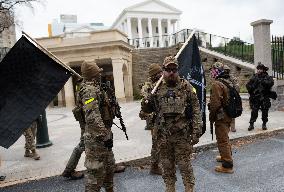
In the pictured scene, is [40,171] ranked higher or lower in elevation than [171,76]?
lower

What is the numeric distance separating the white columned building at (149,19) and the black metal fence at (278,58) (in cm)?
4855

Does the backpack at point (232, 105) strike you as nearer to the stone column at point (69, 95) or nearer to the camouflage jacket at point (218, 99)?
the camouflage jacket at point (218, 99)

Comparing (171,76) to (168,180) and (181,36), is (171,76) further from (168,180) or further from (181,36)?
(181,36)

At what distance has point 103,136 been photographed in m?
4.03

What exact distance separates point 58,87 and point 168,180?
2.22 meters

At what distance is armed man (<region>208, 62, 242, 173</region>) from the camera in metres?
5.41

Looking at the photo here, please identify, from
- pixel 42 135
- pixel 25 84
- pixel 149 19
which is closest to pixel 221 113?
pixel 25 84

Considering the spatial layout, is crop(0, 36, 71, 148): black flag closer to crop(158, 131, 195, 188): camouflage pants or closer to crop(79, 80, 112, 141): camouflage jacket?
crop(79, 80, 112, 141): camouflage jacket

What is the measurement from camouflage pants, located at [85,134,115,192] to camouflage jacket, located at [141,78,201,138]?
2.58 feet

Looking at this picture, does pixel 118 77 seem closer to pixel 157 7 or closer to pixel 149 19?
pixel 149 19

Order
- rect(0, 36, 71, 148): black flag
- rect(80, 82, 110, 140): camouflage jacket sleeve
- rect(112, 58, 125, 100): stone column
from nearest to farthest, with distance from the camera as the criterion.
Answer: rect(80, 82, 110, 140): camouflage jacket sleeve → rect(0, 36, 71, 148): black flag → rect(112, 58, 125, 100): stone column

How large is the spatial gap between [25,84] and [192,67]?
9.55 ft

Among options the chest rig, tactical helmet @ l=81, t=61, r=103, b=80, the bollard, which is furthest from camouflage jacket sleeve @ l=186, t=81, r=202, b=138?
the bollard

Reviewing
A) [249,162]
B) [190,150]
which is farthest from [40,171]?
[249,162]
